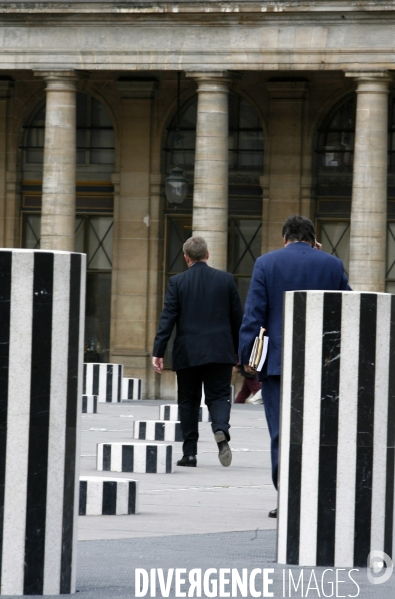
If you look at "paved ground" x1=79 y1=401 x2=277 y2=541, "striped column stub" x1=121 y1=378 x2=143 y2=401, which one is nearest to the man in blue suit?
"paved ground" x1=79 y1=401 x2=277 y2=541

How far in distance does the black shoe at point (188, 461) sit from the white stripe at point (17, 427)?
718cm

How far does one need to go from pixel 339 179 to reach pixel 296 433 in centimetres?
2322

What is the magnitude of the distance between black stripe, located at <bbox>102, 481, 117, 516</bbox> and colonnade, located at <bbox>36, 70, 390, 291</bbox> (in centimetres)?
1755

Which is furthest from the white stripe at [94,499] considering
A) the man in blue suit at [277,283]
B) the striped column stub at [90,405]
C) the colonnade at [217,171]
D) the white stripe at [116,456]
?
the colonnade at [217,171]

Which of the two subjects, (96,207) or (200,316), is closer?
(200,316)

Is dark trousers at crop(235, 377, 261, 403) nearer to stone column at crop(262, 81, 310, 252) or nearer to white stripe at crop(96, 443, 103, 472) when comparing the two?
stone column at crop(262, 81, 310, 252)

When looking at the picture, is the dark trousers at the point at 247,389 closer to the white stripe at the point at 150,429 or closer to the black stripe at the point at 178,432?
the black stripe at the point at 178,432

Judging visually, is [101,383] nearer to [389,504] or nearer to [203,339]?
[203,339]

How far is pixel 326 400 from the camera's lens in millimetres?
7184

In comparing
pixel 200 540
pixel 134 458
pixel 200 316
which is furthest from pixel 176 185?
pixel 200 540

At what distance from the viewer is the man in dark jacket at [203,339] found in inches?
504

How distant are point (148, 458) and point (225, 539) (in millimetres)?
4395

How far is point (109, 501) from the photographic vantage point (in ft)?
31.4

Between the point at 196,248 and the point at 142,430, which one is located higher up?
the point at 196,248
